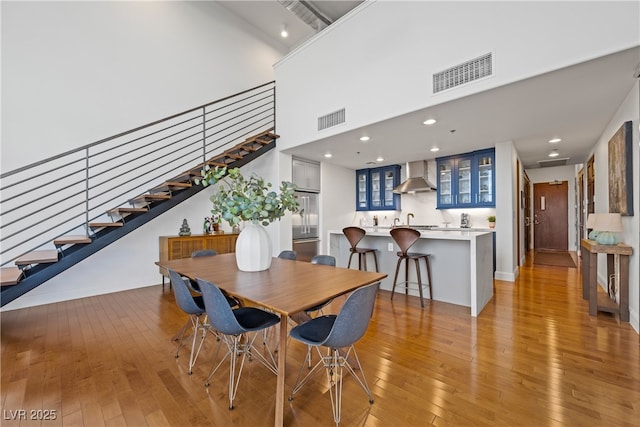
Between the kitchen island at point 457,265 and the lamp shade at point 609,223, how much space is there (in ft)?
3.50

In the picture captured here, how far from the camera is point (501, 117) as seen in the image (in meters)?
3.60

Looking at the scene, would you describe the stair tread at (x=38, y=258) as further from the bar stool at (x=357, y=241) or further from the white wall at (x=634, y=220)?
the white wall at (x=634, y=220)

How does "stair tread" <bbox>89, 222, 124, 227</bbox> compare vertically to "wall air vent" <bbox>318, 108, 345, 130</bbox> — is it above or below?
below

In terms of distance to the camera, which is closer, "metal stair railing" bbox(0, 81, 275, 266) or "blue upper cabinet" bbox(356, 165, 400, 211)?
"metal stair railing" bbox(0, 81, 275, 266)

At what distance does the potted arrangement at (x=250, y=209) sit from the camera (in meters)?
2.13

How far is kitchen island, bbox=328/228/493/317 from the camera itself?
3.16m

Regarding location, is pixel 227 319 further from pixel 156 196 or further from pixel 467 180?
pixel 467 180

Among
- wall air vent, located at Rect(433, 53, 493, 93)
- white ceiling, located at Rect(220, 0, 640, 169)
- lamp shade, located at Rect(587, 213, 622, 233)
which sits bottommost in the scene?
lamp shade, located at Rect(587, 213, 622, 233)

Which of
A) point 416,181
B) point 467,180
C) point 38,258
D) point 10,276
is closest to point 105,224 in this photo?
point 38,258

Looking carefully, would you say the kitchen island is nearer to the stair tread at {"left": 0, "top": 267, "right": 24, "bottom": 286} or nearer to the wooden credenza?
the wooden credenza

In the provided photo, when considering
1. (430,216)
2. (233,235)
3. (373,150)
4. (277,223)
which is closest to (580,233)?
(430,216)

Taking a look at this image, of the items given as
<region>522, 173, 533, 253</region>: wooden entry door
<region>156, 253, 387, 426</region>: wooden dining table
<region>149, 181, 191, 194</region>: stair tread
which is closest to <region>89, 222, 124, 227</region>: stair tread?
<region>149, 181, 191, 194</region>: stair tread

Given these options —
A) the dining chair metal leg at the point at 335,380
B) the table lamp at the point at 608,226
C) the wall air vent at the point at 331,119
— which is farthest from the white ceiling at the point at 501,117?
the dining chair metal leg at the point at 335,380

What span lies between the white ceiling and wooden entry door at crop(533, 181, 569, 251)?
2046 mm
